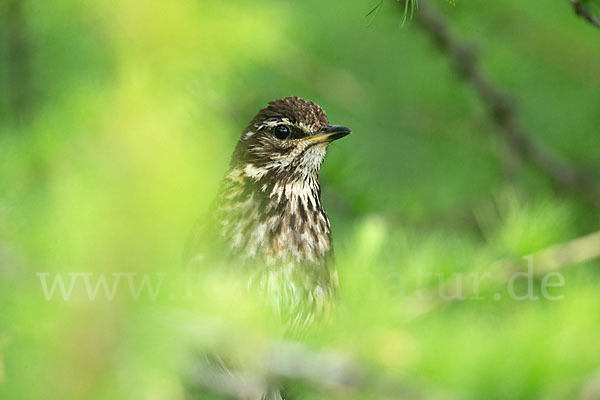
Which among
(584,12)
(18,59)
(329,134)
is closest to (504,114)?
(329,134)

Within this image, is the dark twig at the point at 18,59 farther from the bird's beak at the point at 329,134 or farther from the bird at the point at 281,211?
the bird's beak at the point at 329,134

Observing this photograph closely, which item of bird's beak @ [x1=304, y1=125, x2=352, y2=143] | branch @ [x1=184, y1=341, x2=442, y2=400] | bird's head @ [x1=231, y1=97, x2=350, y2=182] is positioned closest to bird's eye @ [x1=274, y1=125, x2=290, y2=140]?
bird's head @ [x1=231, y1=97, x2=350, y2=182]

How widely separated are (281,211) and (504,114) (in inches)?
47.1

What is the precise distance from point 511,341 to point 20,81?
2.21m

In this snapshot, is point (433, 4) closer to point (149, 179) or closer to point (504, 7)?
point (504, 7)

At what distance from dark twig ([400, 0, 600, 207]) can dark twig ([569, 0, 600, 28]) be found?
119cm

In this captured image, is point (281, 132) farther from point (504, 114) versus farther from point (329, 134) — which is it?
point (504, 114)

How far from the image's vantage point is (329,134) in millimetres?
3621

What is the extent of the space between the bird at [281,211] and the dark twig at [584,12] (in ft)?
4.57

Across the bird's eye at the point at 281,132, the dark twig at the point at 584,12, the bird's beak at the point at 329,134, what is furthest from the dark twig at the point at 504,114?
the dark twig at the point at 584,12

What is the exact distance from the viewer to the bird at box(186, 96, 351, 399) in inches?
130

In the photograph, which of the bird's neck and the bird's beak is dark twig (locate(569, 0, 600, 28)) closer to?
the bird's beak

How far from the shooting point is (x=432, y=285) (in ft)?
7.60

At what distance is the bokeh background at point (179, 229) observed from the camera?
42.5 inches
